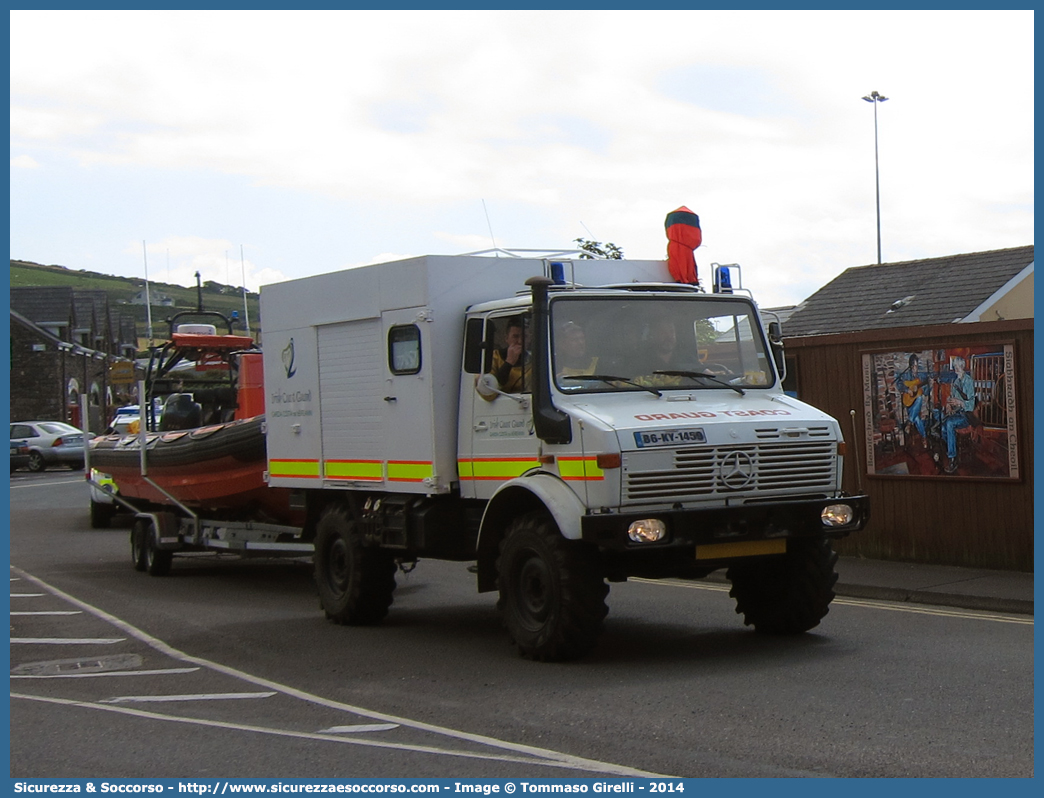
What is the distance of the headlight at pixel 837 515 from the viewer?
950cm

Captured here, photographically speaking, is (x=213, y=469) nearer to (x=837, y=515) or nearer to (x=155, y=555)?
(x=155, y=555)

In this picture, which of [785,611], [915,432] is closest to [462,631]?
[785,611]

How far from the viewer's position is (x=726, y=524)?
909 centimetres

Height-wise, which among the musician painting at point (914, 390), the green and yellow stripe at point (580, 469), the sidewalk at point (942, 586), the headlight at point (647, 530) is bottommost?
the sidewalk at point (942, 586)

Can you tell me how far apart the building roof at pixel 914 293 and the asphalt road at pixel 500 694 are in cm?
1505

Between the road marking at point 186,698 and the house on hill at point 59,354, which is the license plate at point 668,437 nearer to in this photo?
the road marking at point 186,698

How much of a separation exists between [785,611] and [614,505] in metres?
1.94

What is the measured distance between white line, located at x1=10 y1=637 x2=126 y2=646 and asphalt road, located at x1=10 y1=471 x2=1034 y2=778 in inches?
1.7

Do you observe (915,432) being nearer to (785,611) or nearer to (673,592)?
(673,592)

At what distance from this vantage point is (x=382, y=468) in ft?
36.7

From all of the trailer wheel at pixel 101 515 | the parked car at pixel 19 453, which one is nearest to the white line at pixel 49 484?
the parked car at pixel 19 453

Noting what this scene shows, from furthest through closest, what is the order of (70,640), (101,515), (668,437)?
(101,515)
(70,640)
(668,437)

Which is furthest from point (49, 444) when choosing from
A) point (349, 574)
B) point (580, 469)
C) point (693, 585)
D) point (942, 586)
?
point (580, 469)

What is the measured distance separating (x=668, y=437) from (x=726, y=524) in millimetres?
709
